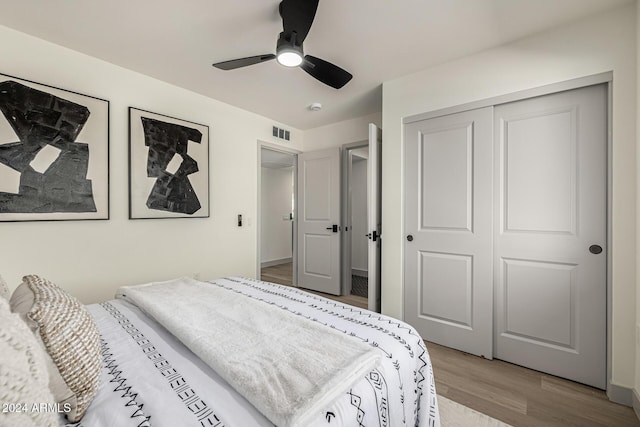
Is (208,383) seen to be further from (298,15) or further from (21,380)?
(298,15)

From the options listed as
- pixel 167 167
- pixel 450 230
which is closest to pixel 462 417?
pixel 450 230

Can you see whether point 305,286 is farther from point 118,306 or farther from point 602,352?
point 602,352

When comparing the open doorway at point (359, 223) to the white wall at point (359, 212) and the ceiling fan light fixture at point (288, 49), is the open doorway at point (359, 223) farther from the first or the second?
the ceiling fan light fixture at point (288, 49)

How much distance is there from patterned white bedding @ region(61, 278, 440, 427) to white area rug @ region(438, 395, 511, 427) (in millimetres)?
504

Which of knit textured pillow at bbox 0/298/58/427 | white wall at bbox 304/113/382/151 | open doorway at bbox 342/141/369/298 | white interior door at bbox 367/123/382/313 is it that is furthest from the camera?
open doorway at bbox 342/141/369/298

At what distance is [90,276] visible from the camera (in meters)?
2.19

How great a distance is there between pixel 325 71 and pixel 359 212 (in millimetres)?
3496

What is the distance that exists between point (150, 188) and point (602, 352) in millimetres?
3700

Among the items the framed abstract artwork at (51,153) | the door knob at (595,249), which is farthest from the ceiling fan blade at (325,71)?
the door knob at (595,249)

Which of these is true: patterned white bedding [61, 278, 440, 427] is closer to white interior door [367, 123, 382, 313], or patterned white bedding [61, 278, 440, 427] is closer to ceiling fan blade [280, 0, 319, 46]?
white interior door [367, 123, 382, 313]

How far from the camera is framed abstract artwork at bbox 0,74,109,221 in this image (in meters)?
1.84

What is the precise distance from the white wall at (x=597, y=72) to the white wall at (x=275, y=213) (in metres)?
4.06

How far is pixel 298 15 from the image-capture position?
5.04ft

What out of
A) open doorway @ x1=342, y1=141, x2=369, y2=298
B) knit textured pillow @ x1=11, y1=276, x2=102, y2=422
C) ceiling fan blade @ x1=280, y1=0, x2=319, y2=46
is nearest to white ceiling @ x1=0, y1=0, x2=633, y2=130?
ceiling fan blade @ x1=280, y1=0, x2=319, y2=46
